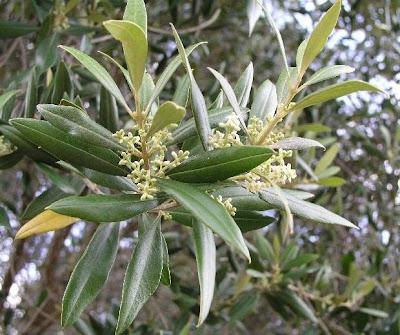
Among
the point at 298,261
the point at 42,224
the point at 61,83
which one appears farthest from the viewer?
the point at 298,261

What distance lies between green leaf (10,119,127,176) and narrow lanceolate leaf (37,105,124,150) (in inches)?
0.9

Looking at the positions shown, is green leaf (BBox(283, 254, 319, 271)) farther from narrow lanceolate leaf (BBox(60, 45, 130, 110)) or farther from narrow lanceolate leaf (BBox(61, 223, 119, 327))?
narrow lanceolate leaf (BBox(60, 45, 130, 110))

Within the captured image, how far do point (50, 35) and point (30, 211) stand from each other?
561 mm

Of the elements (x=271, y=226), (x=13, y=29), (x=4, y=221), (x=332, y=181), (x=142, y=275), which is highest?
(x=13, y=29)

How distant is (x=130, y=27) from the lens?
0.70m

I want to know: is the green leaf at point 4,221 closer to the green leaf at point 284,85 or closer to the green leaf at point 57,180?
the green leaf at point 57,180

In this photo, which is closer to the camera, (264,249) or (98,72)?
(98,72)

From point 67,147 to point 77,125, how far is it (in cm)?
5

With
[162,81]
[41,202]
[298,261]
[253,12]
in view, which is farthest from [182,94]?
[298,261]

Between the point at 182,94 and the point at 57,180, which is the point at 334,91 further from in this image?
the point at 57,180

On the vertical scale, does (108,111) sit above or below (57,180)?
above

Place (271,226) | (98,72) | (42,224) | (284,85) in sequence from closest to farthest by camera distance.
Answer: (98,72) < (284,85) < (42,224) < (271,226)

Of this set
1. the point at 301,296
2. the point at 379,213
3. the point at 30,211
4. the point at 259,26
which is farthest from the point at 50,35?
the point at 379,213

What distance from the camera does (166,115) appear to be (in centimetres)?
76
